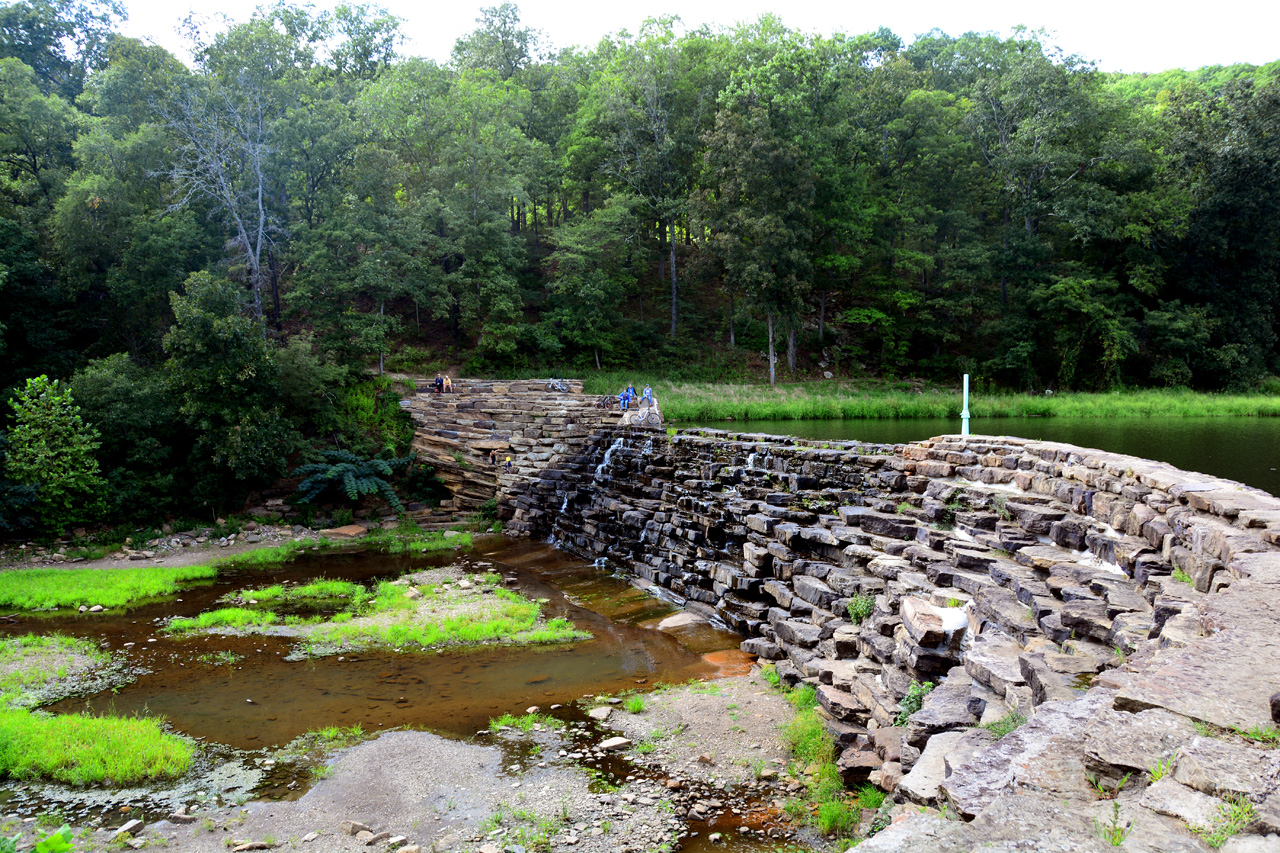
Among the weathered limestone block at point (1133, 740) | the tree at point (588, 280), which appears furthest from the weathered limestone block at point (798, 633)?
the tree at point (588, 280)

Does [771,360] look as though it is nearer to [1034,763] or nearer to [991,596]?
[991,596]

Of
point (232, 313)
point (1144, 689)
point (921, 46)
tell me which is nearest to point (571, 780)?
point (1144, 689)

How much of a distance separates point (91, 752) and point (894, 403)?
2738 centimetres

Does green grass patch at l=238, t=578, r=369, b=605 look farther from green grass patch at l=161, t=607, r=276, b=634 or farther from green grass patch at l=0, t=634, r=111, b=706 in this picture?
green grass patch at l=0, t=634, r=111, b=706

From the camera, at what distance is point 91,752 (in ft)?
20.5

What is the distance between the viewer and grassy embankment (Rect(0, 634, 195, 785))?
6.06 meters

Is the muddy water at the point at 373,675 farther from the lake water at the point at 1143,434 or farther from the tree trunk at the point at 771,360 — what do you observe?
the tree trunk at the point at 771,360

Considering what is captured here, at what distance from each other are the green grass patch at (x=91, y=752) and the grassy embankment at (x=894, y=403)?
20717 mm

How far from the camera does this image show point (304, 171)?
24.1 metres

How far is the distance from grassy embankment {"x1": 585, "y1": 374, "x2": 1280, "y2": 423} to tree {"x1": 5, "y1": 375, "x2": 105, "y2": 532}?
55.8ft

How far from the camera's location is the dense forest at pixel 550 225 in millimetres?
18109

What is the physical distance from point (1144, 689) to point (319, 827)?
551cm

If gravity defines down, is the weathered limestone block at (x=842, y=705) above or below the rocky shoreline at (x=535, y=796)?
above

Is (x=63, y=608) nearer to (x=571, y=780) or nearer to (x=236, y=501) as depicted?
(x=236, y=501)
